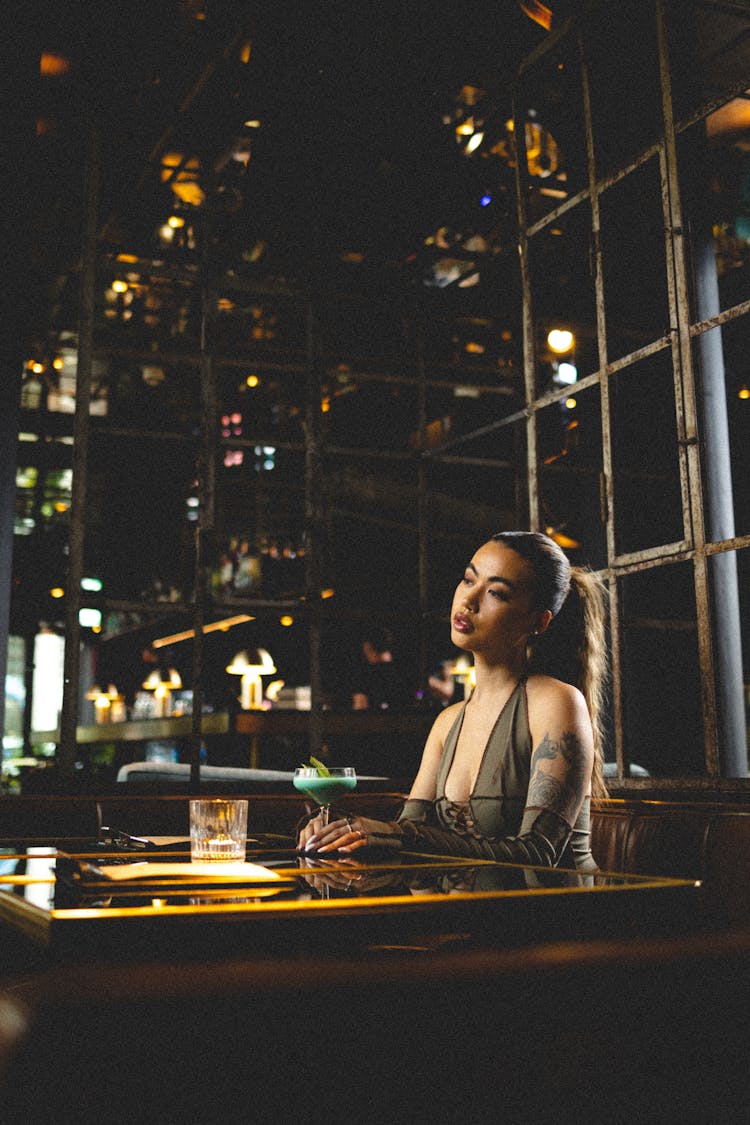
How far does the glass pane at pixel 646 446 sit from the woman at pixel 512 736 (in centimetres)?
131

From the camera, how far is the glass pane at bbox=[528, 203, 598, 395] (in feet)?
14.5

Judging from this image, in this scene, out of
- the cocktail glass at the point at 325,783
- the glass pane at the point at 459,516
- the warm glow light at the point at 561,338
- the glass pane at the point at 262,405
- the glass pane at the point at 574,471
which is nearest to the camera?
the cocktail glass at the point at 325,783

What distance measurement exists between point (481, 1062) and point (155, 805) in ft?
8.36

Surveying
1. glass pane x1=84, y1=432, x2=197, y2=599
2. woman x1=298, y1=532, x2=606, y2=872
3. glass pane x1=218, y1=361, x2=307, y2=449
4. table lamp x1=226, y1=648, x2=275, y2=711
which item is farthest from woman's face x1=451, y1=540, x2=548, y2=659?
glass pane x1=84, y1=432, x2=197, y2=599

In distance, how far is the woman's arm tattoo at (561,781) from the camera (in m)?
2.00

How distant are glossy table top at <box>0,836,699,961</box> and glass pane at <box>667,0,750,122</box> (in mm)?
2968

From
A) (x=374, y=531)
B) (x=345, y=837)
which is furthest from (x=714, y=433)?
(x=374, y=531)

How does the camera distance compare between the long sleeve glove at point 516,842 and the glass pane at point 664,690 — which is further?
the glass pane at point 664,690

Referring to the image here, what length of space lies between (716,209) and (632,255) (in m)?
2.65

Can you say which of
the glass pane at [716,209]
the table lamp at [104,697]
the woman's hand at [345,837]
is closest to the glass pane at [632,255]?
the glass pane at [716,209]

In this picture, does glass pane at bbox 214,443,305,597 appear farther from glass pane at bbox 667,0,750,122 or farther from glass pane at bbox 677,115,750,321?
glass pane at bbox 667,0,750,122

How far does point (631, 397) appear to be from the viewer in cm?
420

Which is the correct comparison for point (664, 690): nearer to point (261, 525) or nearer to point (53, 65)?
point (53, 65)

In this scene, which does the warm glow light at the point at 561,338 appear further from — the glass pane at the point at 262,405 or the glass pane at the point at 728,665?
the glass pane at the point at 262,405
